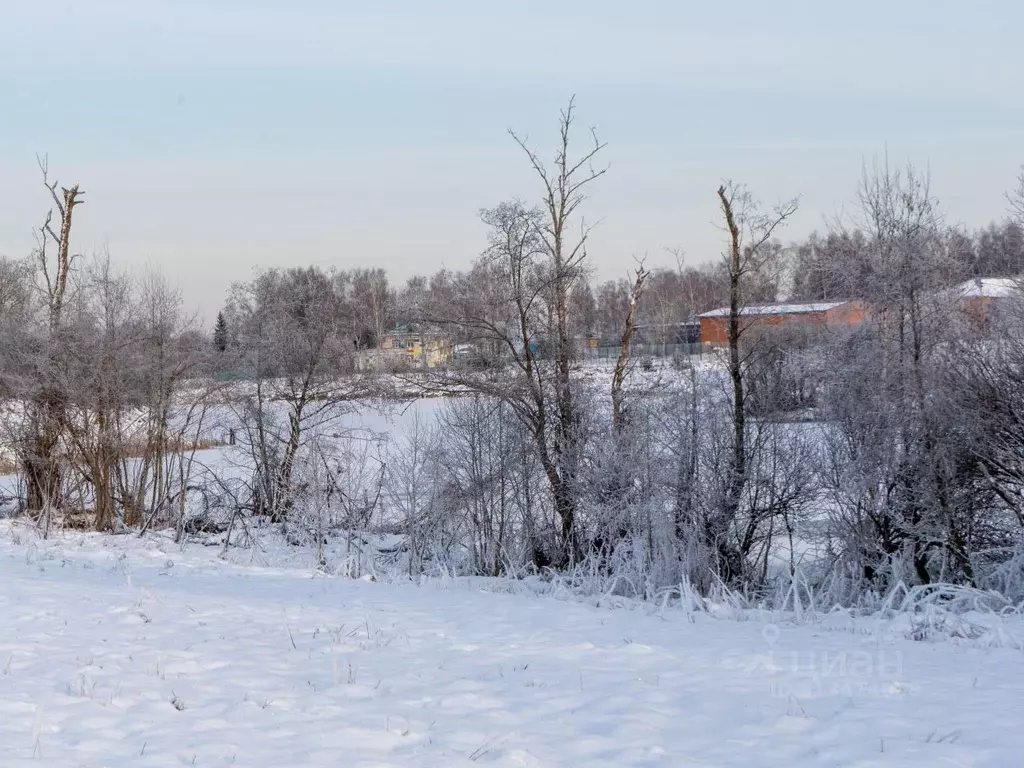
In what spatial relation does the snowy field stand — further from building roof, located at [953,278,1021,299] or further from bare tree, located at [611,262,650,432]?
building roof, located at [953,278,1021,299]

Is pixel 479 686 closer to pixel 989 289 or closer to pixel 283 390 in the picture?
pixel 989 289

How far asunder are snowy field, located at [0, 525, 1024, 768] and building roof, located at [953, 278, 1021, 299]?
28.9ft

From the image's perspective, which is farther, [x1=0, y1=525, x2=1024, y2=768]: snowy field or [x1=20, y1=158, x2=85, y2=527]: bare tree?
[x1=20, y1=158, x2=85, y2=527]: bare tree

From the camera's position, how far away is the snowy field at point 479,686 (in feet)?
17.5

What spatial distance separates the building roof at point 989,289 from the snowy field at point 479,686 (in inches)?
347

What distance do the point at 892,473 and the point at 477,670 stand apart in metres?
10.3

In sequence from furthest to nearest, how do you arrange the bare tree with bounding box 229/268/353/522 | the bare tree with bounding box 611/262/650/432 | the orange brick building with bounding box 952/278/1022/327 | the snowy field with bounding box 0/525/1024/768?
the bare tree with bounding box 229/268/353/522, the bare tree with bounding box 611/262/650/432, the orange brick building with bounding box 952/278/1022/327, the snowy field with bounding box 0/525/1024/768

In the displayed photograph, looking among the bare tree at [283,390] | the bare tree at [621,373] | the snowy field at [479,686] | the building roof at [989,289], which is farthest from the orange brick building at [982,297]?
the bare tree at [283,390]

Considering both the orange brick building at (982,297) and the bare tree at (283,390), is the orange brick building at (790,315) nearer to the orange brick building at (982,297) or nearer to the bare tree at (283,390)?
the orange brick building at (982,297)

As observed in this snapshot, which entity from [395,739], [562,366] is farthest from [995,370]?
[395,739]

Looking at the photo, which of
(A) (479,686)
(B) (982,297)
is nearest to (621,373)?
(B) (982,297)

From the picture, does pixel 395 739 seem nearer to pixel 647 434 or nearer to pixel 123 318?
pixel 647 434

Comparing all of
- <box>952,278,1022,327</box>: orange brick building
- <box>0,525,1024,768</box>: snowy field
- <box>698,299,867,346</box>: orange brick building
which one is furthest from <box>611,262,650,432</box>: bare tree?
<box>0,525,1024,768</box>: snowy field

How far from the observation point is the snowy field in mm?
5324
